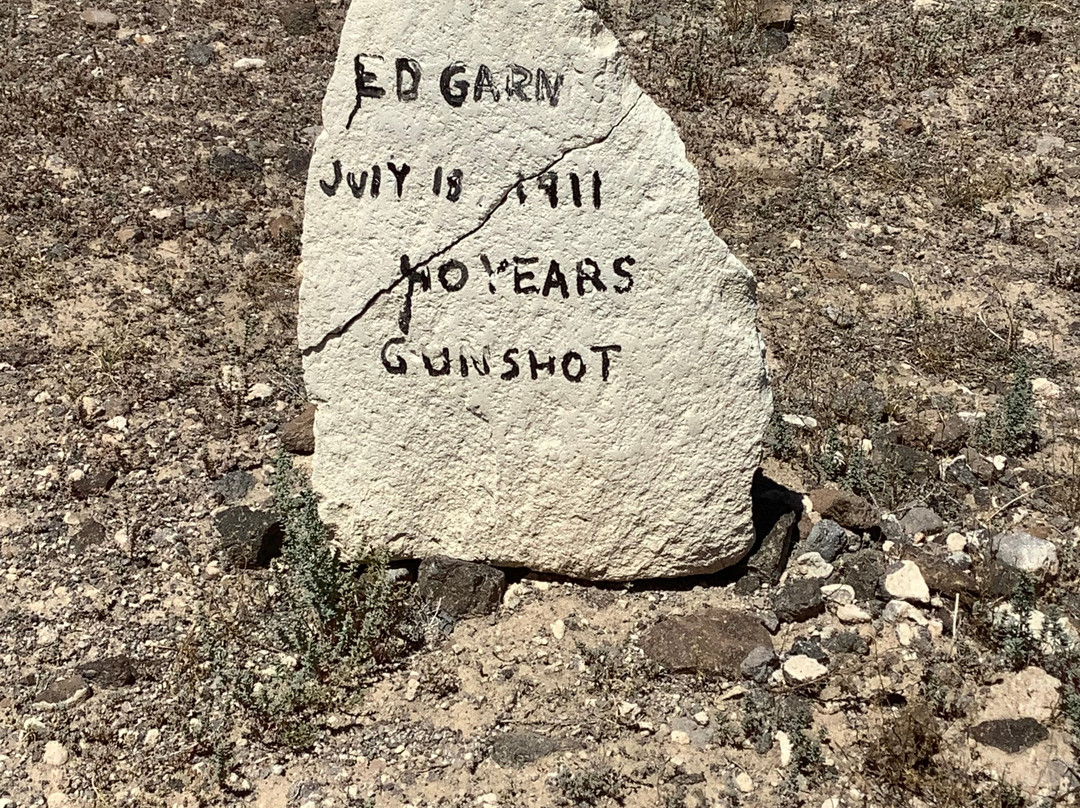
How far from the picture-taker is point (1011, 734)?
3.23 meters

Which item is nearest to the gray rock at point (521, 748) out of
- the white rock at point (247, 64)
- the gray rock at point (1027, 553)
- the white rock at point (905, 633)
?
the white rock at point (905, 633)

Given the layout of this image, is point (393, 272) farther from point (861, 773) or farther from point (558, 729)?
point (861, 773)

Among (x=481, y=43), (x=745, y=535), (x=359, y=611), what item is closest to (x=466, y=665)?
(x=359, y=611)

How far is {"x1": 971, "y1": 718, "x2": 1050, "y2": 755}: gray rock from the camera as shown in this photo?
3223 mm

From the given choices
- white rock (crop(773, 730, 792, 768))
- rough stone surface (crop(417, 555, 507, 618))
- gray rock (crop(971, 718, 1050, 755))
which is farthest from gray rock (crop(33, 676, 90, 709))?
gray rock (crop(971, 718, 1050, 755))

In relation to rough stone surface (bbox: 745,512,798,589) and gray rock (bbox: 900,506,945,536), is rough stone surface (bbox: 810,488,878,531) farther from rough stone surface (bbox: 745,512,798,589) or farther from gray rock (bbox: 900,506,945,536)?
rough stone surface (bbox: 745,512,798,589)

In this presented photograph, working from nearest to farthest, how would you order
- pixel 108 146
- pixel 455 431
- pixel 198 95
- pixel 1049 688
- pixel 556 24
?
1. pixel 556 24
2. pixel 1049 688
3. pixel 455 431
4. pixel 108 146
5. pixel 198 95

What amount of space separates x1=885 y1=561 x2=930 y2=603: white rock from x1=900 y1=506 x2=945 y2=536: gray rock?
224 mm

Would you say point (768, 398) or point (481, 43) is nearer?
point (481, 43)

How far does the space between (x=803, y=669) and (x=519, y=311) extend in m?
1.38

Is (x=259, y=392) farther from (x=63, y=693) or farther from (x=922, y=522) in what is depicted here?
(x=922, y=522)

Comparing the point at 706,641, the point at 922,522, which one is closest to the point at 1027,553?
the point at 922,522

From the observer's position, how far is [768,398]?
3531 millimetres

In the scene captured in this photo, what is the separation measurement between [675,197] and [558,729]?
1587 mm
